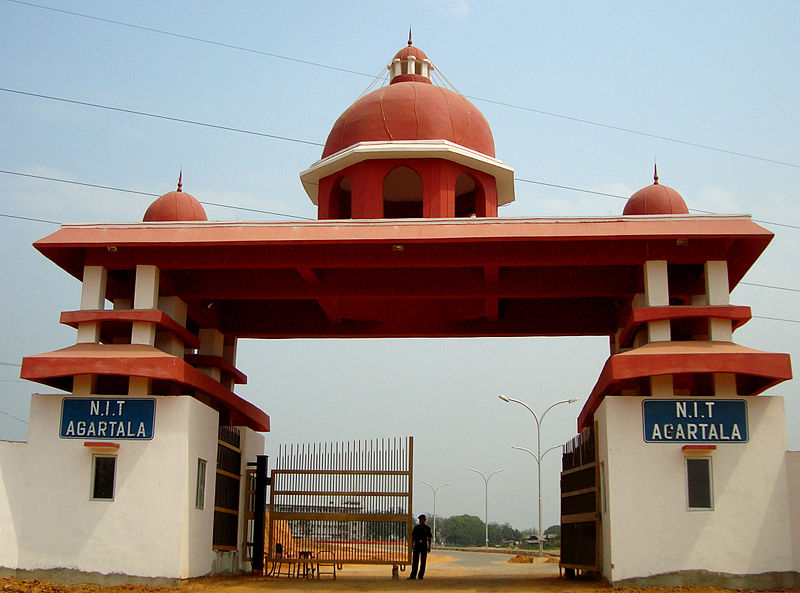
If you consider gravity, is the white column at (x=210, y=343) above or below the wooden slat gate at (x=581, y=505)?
above

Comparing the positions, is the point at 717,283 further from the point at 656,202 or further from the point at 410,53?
the point at 410,53

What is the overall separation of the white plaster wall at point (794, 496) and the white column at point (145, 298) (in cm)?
1194

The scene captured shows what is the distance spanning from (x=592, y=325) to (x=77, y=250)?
1176 centimetres

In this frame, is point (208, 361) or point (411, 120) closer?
point (208, 361)

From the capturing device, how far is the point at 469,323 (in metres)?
23.1

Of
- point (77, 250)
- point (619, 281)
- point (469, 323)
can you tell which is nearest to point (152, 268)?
point (77, 250)

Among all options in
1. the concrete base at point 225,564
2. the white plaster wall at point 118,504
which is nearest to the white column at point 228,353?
the concrete base at point 225,564

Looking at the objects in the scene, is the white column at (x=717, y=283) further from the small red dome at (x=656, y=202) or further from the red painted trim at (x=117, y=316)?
the red painted trim at (x=117, y=316)

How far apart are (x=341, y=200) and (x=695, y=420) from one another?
38.8 feet

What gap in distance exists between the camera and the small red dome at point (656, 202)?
2180 cm

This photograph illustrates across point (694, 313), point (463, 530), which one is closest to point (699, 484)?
point (694, 313)

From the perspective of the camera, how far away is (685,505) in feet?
53.3

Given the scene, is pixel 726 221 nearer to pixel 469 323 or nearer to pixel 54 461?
pixel 469 323

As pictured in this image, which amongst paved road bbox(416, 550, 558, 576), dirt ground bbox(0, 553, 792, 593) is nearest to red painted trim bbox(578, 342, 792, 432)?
dirt ground bbox(0, 553, 792, 593)
